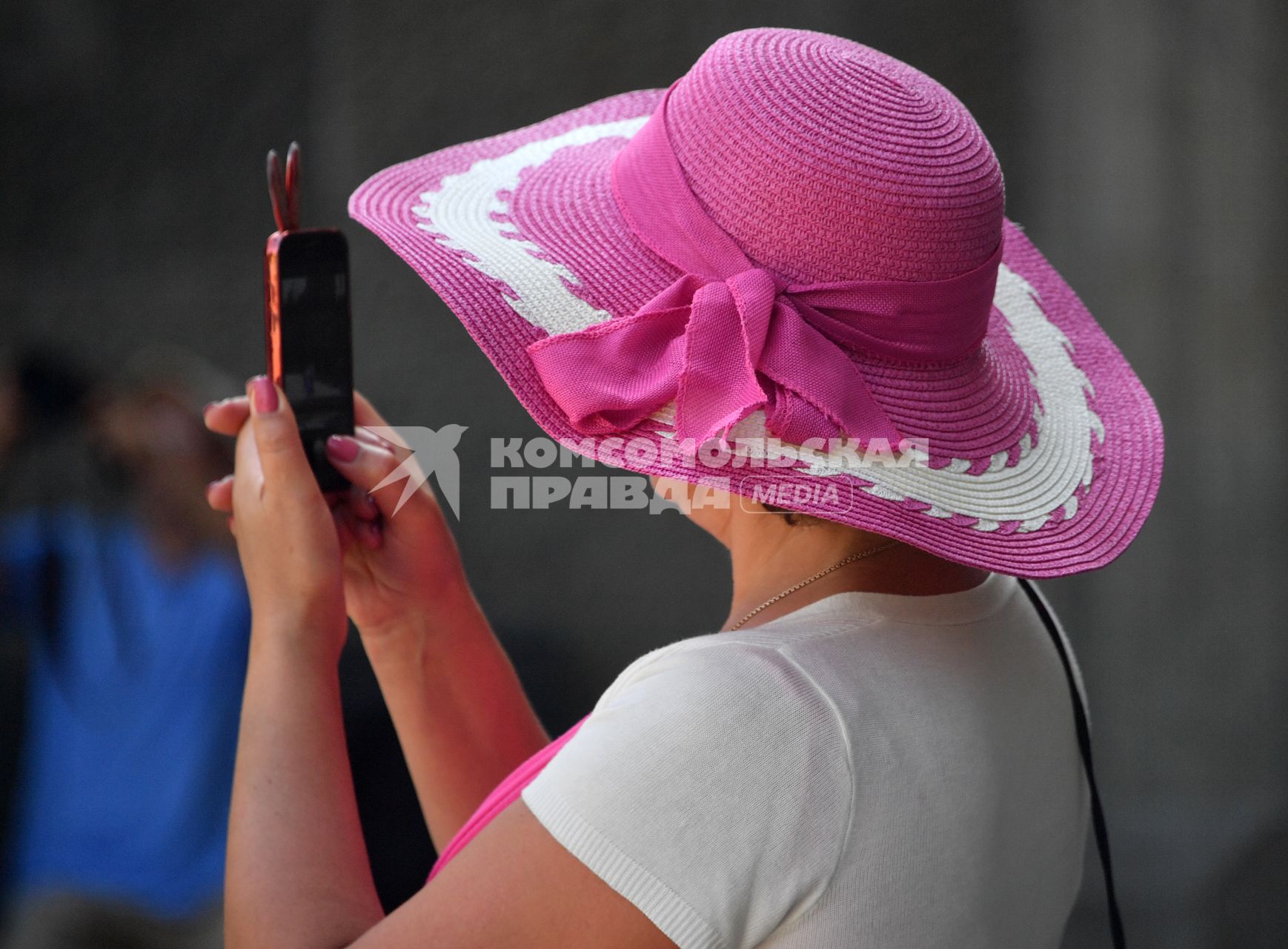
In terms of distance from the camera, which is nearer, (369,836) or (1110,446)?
(1110,446)

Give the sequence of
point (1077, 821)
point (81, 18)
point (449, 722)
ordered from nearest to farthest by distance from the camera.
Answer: point (1077, 821) → point (449, 722) → point (81, 18)

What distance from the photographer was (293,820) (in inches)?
29.9

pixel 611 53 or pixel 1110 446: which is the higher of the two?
pixel 611 53

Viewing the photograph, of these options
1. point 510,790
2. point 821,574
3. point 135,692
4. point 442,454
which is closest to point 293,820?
point 510,790

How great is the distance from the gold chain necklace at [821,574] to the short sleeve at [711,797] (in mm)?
132

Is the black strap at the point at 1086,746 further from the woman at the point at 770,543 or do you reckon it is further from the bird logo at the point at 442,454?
the bird logo at the point at 442,454

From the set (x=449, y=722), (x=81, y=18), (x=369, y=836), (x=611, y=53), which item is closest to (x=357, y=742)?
(x=369, y=836)

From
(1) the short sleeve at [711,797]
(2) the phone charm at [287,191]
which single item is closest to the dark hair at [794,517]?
(1) the short sleeve at [711,797]

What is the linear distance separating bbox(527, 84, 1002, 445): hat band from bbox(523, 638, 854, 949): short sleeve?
0.56ft

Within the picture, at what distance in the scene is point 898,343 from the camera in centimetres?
83

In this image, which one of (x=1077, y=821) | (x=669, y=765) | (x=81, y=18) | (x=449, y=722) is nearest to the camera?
(x=669, y=765)

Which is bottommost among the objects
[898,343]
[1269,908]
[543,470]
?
[1269,908]

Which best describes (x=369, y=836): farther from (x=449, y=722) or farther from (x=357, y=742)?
(x=449, y=722)

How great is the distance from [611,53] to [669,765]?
5.41 ft
